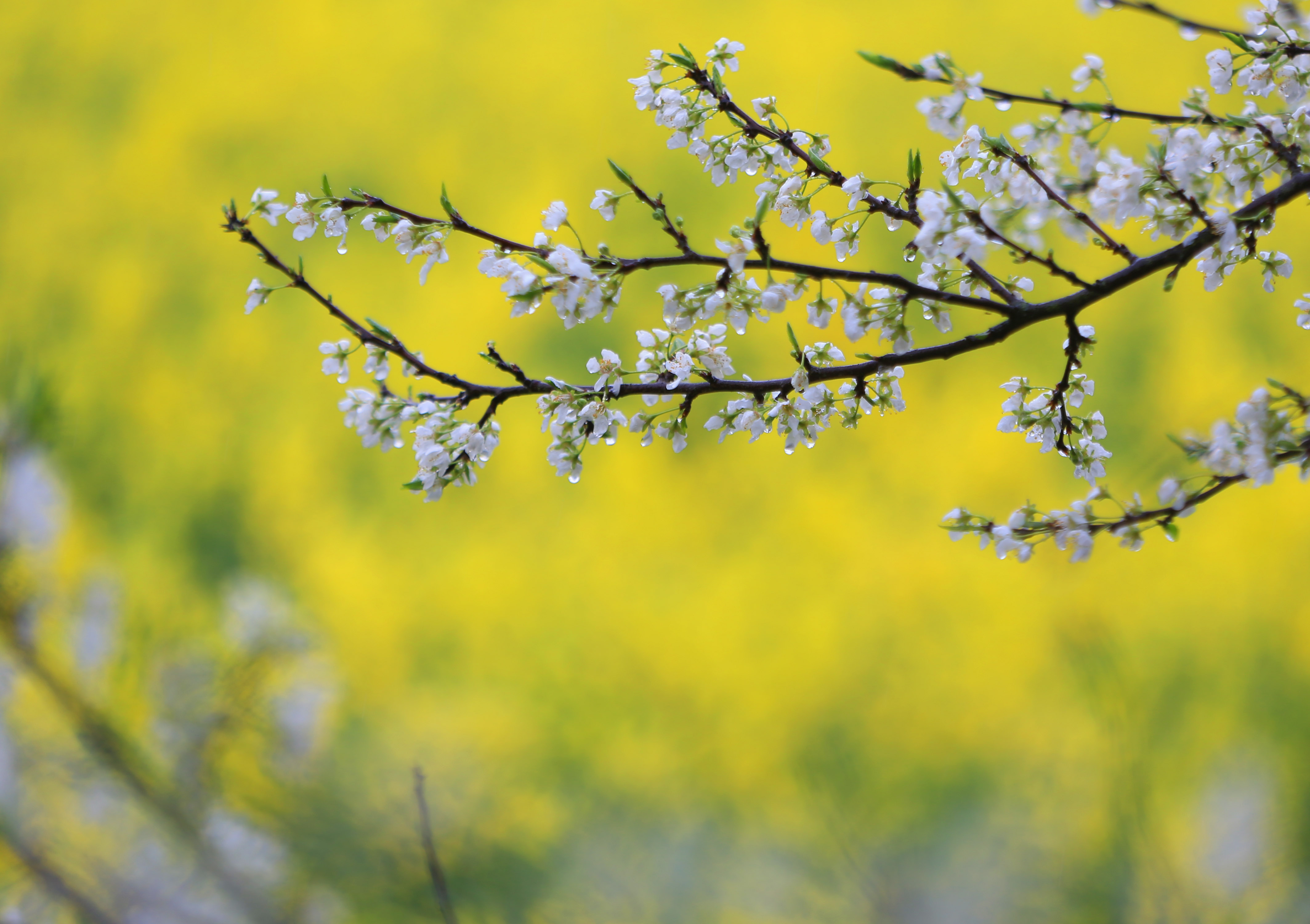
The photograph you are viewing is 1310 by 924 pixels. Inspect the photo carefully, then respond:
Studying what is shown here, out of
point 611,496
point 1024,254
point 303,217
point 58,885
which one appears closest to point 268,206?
point 303,217

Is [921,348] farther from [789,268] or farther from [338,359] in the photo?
[338,359]

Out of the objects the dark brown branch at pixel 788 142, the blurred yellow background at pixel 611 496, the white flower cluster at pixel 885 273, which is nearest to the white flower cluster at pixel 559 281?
the white flower cluster at pixel 885 273

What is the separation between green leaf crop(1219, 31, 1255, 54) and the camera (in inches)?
15.3

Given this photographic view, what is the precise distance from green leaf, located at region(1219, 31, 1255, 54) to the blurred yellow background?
1.70 ft

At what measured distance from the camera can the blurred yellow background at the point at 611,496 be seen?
106 cm

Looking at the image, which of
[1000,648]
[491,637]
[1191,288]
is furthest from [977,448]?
[491,637]

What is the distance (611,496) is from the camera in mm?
1455

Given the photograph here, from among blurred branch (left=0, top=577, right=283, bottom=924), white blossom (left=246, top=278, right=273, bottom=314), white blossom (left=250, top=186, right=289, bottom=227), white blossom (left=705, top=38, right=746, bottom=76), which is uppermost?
white blossom (left=705, top=38, right=746, bottom=76)

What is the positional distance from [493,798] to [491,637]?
34 cm

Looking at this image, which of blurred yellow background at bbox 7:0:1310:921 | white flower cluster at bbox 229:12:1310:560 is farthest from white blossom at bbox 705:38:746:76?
blurred yellow background at bbox 7:0:1310:921

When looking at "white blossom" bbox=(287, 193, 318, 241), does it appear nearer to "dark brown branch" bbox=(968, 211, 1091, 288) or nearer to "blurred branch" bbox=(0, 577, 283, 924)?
"dark brown branch" bbox=(968, 211, 1091, 288)

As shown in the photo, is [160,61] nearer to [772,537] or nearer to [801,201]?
[772,537]

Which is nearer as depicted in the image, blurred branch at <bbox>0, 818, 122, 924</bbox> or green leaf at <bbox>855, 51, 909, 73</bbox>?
green leaf at <bbox>855, 51, 909, 73</bbox>

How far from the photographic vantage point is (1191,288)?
1316 mm
